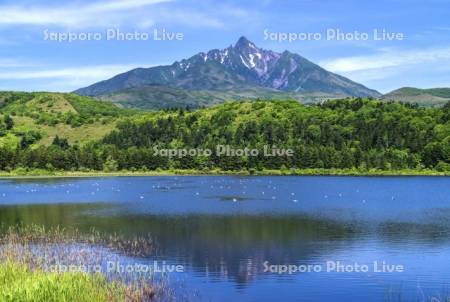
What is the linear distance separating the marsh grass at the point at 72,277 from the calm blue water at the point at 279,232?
10.1 feet

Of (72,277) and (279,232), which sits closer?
(72,277)

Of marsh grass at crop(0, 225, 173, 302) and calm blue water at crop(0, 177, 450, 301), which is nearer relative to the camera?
marsh grass at crop(0, 225, 173, 302)

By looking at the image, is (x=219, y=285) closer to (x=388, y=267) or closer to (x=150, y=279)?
(x=150, y=279)

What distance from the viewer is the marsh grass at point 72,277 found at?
2973 centimetres

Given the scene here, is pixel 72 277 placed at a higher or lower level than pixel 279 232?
higher

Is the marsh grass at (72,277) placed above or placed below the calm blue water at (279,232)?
above

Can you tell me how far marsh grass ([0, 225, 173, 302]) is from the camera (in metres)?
29.7

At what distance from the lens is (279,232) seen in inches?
2564

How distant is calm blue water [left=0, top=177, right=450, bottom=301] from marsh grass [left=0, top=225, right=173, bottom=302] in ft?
10.1

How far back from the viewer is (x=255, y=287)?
3862 cm

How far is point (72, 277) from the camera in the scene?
34375mm

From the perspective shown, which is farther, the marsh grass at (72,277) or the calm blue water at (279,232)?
the calm blue water at (279,232)

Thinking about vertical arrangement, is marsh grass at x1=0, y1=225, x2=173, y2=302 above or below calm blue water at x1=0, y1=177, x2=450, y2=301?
Answer: above

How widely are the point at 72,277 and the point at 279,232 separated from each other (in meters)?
34.5
